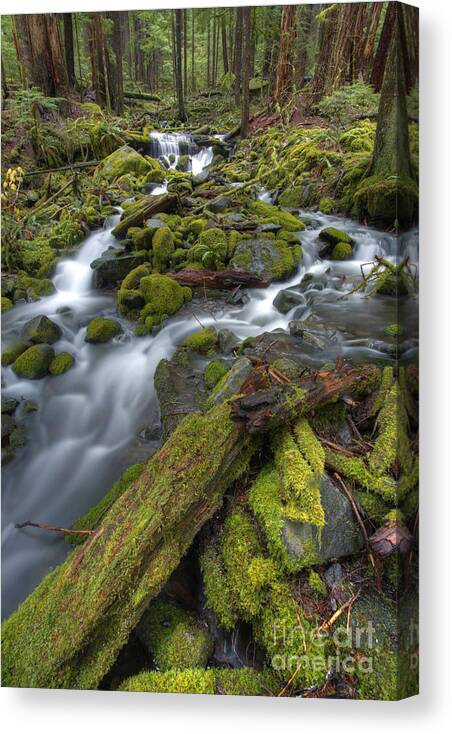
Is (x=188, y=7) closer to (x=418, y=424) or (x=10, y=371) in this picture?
(x=10, y=371)

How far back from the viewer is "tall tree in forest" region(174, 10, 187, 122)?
106 inches

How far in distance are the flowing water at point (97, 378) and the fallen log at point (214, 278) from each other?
4.7 inches

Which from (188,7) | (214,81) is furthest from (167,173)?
(188,7)

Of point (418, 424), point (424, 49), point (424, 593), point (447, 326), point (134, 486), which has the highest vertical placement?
point (424, 49)

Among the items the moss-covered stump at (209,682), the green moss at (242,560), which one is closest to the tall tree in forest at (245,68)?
the green moss at (242,560)

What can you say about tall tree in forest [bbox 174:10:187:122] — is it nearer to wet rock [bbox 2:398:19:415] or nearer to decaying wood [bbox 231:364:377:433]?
decaying wood [bbox 231:364:377:433]

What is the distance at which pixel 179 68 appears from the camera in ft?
9.26

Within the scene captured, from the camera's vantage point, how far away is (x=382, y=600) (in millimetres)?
2232

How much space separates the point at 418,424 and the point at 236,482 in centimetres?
103

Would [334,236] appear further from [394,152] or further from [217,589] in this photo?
[217,589]

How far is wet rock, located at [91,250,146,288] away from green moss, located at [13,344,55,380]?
532 mm

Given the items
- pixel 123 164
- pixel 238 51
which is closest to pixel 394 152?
pixel 238 51

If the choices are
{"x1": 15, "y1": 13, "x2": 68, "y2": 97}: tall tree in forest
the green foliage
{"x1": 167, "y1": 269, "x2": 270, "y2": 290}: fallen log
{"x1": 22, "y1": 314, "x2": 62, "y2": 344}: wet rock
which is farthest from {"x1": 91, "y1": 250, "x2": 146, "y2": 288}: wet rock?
the green foliage

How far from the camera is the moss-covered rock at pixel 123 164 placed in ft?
9.64
